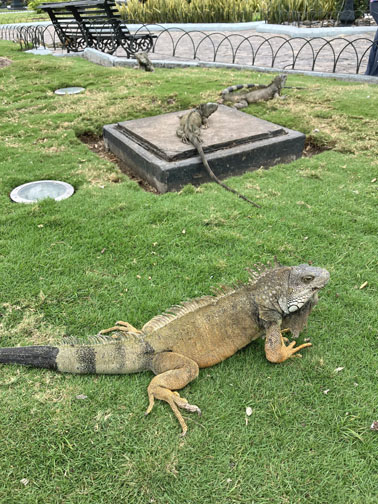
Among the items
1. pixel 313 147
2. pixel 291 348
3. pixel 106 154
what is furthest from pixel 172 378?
pixel 313 147

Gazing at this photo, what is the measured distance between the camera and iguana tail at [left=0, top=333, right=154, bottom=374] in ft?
8.23

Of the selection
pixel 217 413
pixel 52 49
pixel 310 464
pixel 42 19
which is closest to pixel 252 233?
pixel 217 413

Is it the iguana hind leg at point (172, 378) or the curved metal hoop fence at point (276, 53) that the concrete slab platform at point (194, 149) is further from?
the curved metal hoop fence at point (276, 53)

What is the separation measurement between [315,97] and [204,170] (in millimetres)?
4405

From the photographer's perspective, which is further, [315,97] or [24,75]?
[24,75]

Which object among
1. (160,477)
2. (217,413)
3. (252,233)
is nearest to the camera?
(160,477)

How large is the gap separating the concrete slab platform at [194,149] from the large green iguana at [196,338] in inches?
103

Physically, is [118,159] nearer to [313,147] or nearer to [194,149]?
[194,149]

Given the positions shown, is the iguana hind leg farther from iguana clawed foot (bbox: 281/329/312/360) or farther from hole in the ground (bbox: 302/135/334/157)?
hole in the ground (bbox: 302/135/334/157)

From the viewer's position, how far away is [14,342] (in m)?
2.83

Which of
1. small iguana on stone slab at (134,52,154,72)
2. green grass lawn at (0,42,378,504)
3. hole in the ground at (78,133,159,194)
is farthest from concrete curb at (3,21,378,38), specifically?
green grass lawn at (0,42,378,504)

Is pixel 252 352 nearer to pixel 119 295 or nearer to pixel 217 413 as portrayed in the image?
pixel 217 413

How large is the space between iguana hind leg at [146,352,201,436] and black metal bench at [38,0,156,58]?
41.6ft

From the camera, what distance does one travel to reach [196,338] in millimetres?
2533
